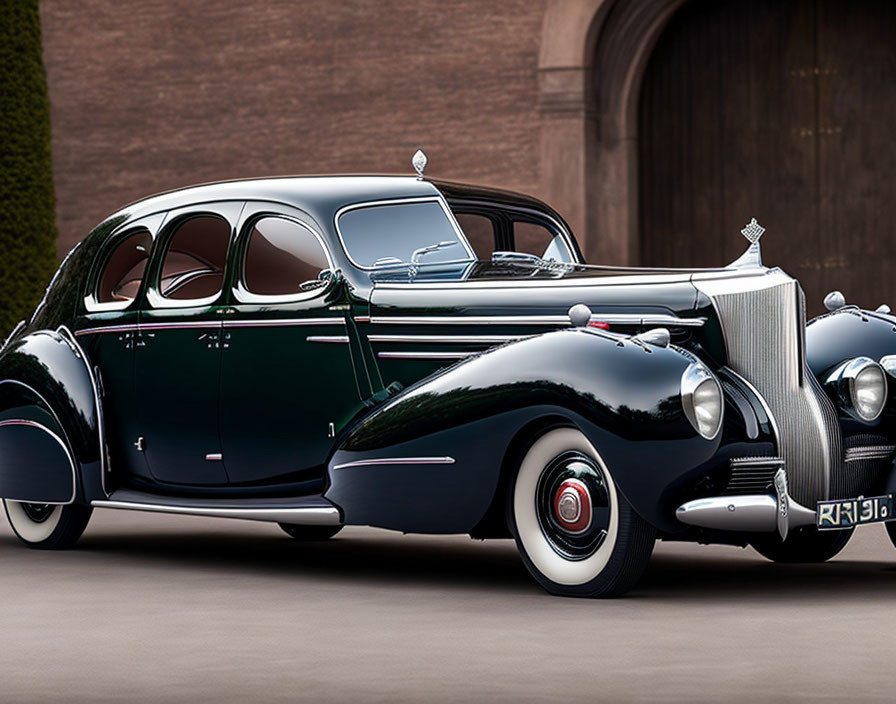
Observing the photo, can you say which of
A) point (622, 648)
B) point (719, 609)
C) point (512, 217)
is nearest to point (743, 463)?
point (719, 609)

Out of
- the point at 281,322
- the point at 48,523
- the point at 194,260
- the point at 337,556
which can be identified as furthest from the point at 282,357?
the point at 48,523

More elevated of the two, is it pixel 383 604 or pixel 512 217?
pixel 512 217

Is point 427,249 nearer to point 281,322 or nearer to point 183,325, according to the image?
point 281,322

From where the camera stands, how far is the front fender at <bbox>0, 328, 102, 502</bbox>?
881 centimetres

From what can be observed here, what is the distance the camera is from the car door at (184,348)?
8.47 metres

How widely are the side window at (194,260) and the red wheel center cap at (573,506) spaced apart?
2518 millimetres

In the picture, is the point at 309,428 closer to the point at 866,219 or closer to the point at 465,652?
the point at 465,652

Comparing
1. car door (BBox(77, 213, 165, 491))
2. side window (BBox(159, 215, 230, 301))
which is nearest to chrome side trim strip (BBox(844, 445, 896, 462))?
side window (BBox(159, 215, 230, 301))

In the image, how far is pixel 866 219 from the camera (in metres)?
16.8

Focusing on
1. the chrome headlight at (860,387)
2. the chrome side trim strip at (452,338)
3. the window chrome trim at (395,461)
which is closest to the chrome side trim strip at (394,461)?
the window chrome trim at (395,461)

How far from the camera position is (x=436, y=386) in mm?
7484

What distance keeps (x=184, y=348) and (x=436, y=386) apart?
1629 mm

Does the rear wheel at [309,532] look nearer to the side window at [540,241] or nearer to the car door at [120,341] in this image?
the car door at [120,341]

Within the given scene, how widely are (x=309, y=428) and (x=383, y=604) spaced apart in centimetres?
137
